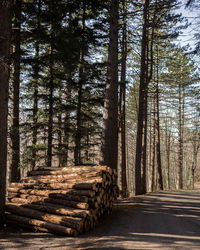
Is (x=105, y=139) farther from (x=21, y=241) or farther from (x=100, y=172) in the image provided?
(x=21, y=241)

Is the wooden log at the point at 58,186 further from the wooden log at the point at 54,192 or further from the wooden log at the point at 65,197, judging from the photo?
the wooden log at the point at 65,197

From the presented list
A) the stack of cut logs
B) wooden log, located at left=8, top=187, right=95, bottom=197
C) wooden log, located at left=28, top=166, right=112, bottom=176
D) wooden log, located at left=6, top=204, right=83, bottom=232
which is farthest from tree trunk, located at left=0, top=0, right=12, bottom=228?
wooden log, located at left=28, top=166, right=112, bottom=176

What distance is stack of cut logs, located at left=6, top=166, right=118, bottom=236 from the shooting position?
6.12 m

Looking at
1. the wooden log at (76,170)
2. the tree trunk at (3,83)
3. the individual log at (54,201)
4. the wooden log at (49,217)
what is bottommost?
the wooden log at (49,217)

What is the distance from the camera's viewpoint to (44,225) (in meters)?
6.07

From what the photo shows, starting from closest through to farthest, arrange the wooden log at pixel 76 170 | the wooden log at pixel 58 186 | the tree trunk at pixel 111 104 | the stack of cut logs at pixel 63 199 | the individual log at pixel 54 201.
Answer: the stack of cut logs at pixel 63 199 → the individual log at pixel 54 201 → the wooden log at pixel 58 186 → the wooden log at pixel 76 170 → the tree trunk at pixel 111 104

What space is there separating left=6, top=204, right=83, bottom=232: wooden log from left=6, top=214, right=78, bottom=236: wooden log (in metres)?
0.12

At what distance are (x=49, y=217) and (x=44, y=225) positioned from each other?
25cm

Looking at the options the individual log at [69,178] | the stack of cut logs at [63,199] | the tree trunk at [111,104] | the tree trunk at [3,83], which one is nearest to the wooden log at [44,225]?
the stack of cut logs at [63,199]

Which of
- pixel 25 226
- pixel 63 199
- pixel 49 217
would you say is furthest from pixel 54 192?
pixel 25 226

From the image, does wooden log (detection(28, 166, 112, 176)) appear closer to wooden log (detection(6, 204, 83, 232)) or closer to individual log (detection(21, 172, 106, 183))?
individual log (detection(21, 172, 106, 183))

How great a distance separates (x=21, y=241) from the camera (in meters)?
5.28

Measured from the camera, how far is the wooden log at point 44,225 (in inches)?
226

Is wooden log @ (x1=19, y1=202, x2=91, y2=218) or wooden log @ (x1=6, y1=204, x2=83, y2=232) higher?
wooden log @ (x1=19, y1=202, x2=91, y2=218)
